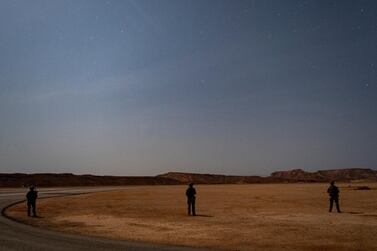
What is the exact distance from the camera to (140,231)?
21438 mm

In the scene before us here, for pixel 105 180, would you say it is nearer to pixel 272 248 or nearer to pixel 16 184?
pixel 16 184

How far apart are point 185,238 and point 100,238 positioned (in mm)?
3336

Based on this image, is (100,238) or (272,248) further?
(100,238)

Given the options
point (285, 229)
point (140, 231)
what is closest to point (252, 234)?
A: point (285, 229)

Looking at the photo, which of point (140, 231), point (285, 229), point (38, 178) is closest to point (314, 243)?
point (285, 229)

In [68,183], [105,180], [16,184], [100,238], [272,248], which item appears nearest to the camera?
[272,248]

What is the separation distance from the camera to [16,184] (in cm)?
10494

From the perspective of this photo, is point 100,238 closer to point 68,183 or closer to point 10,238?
point 10,238

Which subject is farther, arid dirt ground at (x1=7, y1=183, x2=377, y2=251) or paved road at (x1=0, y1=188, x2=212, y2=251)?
arid dirt ground at (x1=7, y1=183, x2=377, y2=251)

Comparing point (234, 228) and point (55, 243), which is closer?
point (55, 243)

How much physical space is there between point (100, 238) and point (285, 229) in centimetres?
815

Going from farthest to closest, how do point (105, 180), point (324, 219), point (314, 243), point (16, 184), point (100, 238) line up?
1. point (105, 180)
2. point (16, 184)
3. point (324, 219)
4. point (100, 238)
5. point (314, 243)

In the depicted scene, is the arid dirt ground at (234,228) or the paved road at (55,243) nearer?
the paved road at (55,243)

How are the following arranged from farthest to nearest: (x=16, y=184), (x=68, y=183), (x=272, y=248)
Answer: (x=68, y=183) → (x=16, y=184) → (x=272, y=248)
